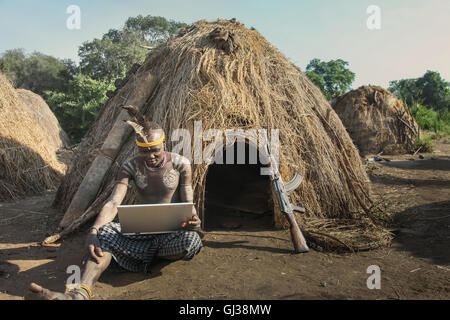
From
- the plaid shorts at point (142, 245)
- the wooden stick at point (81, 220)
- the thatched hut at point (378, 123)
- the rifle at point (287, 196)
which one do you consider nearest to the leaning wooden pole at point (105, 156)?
the wooden stick at point (81, 220)

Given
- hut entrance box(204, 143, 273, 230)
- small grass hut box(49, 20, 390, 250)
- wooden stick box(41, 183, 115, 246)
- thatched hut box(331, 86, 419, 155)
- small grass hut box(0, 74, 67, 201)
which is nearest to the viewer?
wooden stick box(41, 183, 115, 246)

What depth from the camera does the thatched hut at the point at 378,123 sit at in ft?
42.7

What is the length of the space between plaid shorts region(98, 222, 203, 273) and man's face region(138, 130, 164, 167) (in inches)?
27.4

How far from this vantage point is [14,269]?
3826 mm

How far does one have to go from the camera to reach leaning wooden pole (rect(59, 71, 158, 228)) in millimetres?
5199

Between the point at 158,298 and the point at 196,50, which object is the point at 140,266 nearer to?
the point at 158,298

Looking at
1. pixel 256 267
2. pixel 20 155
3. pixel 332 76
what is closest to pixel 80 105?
pixel 20 155

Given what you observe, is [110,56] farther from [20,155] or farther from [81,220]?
[81,220]

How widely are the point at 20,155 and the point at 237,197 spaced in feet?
16.0

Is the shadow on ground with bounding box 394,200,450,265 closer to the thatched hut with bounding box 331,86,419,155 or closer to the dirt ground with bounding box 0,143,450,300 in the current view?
the dirt ground with bounding box 0,143,450,300

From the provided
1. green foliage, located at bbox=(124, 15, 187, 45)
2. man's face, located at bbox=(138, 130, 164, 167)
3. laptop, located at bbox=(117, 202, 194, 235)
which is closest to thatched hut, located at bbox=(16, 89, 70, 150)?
man's face, located at bbox=(138, 130, 164, 167)

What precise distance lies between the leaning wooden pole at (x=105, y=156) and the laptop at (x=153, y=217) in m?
2.24

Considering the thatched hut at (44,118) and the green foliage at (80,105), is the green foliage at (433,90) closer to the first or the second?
the green foliage at (80,105)
